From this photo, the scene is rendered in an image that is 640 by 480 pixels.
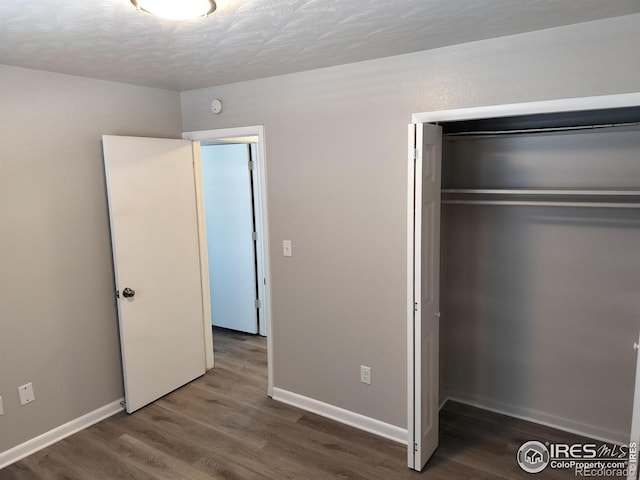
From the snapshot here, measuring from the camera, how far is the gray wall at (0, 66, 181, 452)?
2.70 m

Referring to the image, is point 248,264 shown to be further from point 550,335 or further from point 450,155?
point 550,335

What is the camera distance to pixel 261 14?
1.85 m

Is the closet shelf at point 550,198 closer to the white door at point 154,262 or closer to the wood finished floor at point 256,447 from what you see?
the wood finished floor at point 256,447

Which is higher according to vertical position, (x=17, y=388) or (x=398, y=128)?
(x=398, y=128)

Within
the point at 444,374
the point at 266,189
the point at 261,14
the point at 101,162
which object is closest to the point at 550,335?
the point at 444,374

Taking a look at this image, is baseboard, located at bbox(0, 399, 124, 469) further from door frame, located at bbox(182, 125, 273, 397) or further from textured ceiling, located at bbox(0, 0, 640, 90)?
textured ceiling, located at bbox(0, 0, 640, 90)

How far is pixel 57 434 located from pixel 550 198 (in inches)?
143

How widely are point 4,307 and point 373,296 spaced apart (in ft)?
7.46

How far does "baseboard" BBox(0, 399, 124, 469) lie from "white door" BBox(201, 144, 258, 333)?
66.2 inches

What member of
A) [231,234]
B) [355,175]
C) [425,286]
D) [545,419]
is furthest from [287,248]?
[545,419]

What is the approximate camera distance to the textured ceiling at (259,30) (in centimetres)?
179

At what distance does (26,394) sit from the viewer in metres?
2.82

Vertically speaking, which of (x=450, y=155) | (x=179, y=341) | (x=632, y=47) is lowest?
(x=179, y=341)

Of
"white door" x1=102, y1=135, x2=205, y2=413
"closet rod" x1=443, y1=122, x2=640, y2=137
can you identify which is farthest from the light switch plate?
"closet rod" x1=443, y1=122, x2=640, y2=137
